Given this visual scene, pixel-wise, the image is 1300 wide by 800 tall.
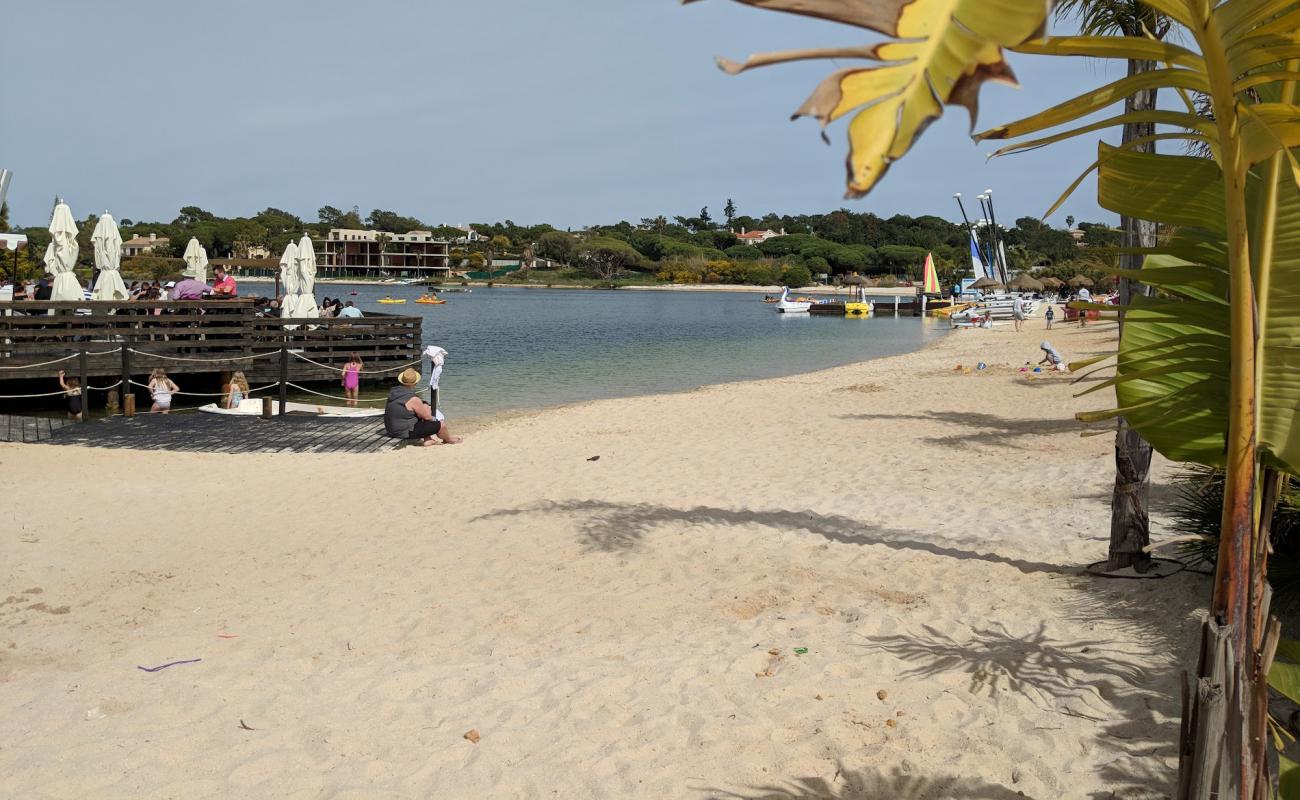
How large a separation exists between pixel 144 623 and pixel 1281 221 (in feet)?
19.0

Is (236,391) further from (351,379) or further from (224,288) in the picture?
(224,288)

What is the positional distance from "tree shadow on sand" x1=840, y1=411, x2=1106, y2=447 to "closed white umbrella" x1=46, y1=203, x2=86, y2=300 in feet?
47.3

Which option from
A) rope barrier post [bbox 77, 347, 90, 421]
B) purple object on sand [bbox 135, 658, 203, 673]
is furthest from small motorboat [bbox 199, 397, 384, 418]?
purple object on sand [bbox 135, 658, 203, 673]

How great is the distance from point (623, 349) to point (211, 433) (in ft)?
90.5

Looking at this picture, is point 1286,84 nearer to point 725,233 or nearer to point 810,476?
point 810,476

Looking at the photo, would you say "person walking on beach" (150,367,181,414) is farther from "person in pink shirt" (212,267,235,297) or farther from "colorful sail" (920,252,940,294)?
"colorful sail" (920,252,940,294)

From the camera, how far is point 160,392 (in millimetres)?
15492

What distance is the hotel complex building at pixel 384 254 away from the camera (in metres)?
135

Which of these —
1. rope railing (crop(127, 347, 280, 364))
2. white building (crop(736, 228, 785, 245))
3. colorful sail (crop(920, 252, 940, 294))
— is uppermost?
white building (crop(736, 228, 785, 245))

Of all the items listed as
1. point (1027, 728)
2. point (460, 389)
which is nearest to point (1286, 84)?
point (1027, 728)

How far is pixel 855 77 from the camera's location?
1.11 metres

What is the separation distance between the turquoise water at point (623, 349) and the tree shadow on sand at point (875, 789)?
52.5 feet

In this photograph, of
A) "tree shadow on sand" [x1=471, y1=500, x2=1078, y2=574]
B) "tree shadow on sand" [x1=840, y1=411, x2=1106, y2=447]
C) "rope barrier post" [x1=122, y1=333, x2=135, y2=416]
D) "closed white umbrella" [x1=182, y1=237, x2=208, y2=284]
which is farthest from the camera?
"closed white umbrella" [x1=182, y1=237, x2=208, y2=284]

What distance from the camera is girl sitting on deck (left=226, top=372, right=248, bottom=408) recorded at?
51.1ft
